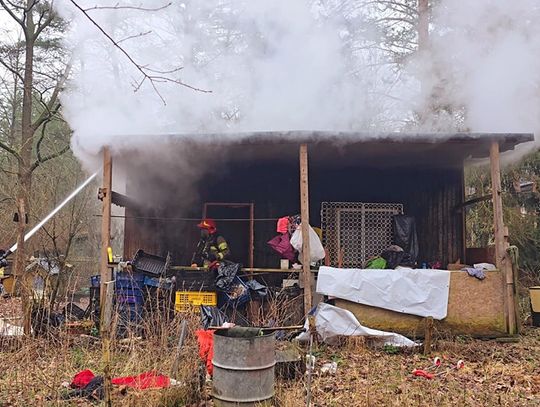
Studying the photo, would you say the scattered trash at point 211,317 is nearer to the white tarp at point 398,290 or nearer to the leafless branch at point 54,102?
the white tarp at point 398,290

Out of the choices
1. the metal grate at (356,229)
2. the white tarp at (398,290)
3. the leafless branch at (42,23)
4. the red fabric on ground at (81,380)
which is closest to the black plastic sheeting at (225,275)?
the white tarp at (398,290)

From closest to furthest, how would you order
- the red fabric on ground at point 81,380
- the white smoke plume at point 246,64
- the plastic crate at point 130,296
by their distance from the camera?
1. the red fabric on ground at point 81,380
2. the plastic crate at point 130,296
3. the white smoke plume at point 246,64

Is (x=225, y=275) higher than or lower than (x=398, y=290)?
higher

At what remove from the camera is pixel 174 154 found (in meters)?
9.63

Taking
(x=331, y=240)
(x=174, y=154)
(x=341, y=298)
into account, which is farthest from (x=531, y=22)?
(x=174, y=154)

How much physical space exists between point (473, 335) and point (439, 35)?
6907 millimetres

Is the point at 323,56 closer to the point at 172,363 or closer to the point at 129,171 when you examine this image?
the point at 129,171

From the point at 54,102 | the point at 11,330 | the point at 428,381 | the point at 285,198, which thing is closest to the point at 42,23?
the point at 54,102

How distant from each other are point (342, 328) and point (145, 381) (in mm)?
3838

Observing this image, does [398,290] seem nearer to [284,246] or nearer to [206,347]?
[284,246]

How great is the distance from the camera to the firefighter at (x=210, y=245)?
31.9ft

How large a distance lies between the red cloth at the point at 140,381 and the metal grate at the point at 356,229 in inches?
240

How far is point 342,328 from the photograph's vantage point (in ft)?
26.2

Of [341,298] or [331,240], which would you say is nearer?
[341,298]
